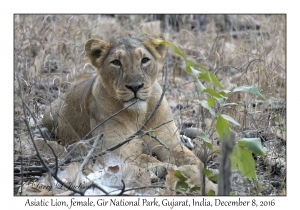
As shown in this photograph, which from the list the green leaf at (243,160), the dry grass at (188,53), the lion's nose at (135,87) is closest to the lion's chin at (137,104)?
the lion's nose at (135,87)

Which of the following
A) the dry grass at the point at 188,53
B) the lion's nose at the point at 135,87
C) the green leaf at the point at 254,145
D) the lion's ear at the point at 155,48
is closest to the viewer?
the green leaf at the point at 254,145

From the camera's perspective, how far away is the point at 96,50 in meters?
5.82

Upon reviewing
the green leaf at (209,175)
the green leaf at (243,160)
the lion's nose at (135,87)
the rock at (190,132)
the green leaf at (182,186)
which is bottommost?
the green leaf at (182,186)

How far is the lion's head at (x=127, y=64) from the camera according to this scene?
527cm

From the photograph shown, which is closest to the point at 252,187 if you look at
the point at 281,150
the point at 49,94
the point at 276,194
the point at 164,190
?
the point at 276,194

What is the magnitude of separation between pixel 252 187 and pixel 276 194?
8.6 inches

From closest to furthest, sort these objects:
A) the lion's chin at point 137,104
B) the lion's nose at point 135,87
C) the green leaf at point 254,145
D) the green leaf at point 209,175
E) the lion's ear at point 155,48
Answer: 1. the green leaf at point 254,145
2. the green leaf at point 209,175
3. the lion's nose at point 135,87
4. the lion's chin at point 137,104
5. the lion's ear at point 155,48

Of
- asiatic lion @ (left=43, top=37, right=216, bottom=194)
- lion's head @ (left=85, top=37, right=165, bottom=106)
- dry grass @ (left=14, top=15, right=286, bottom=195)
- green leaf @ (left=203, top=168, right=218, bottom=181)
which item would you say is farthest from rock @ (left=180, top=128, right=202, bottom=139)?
green leaf @ (left=203, top=168, right=218, bottom=181)

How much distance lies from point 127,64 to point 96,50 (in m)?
0.59

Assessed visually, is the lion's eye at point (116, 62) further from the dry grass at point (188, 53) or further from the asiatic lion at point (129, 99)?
the dry grass at point (188, 53)

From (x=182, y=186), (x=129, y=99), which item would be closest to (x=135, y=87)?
(x=129, y=99)

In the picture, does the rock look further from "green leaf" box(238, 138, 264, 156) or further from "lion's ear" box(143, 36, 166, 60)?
"green leaf" box(238, 138, 264, 156)

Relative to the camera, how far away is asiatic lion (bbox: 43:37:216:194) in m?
5.31

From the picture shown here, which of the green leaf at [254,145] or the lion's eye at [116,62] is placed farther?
the lion's eye at [116,62]
